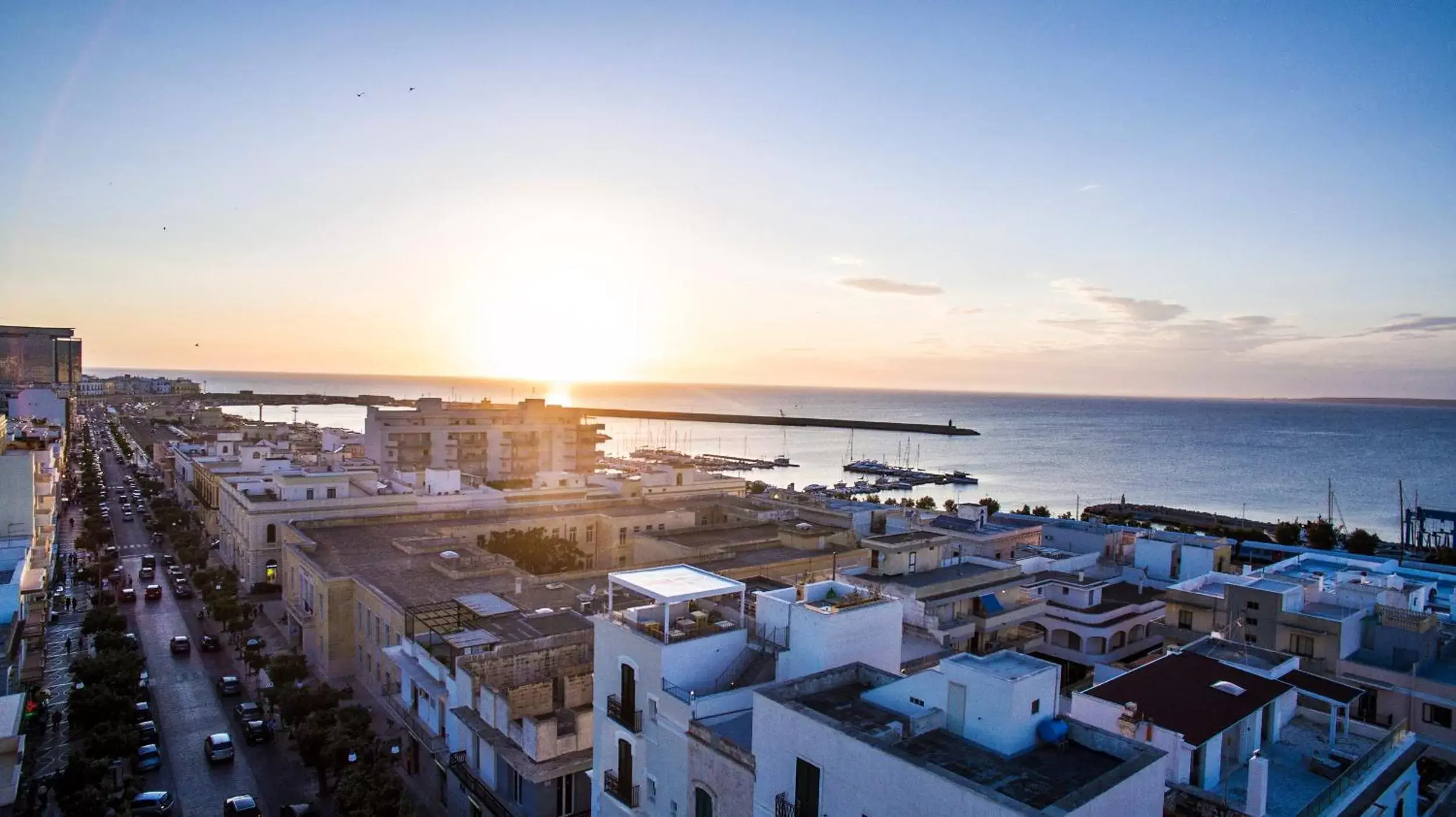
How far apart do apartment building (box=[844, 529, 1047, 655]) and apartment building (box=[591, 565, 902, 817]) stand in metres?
10.4

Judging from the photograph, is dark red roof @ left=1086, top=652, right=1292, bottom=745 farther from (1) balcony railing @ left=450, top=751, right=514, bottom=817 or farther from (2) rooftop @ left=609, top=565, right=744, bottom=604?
(1) balcony railing @ left=450, top=751, right=514, bottom=817

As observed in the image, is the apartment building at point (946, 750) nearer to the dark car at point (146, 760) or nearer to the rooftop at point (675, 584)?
the rooftop at point (675, 584)

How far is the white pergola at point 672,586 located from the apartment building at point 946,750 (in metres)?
2.62

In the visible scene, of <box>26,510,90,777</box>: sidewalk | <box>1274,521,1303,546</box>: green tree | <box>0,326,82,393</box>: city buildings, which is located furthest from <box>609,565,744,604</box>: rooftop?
<box>0,326,82,393</box>: city buildings

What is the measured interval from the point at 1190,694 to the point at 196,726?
2568cm

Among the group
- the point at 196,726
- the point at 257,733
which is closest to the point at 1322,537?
the point at 257,733

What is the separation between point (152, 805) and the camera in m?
18.6

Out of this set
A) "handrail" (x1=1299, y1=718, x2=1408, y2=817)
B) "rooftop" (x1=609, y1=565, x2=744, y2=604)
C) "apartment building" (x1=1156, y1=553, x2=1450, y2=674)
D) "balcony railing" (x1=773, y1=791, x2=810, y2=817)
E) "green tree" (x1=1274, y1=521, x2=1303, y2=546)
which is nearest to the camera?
"balcony railing" (x1=773, y1=791, x2=810, y2=817)

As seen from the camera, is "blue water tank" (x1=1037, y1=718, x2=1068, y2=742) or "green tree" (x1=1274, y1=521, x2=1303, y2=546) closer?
"blue water tank" (x1=1037, y1=718, x2=1068, y2=742)

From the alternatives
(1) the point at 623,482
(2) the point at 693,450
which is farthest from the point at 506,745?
(2) the point at 693,450

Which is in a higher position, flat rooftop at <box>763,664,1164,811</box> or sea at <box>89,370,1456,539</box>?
flat rooftop at <box>763,664,1164,811</box>

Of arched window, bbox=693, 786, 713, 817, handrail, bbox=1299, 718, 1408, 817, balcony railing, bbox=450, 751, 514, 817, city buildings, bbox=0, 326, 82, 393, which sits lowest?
balcony railing, bbox=450, 751, 514, 817

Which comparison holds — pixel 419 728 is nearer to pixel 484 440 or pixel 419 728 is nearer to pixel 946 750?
pixel 946 750

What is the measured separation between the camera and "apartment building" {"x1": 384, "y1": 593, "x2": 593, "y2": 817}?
15766mm
